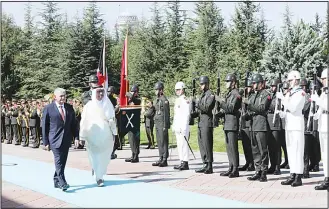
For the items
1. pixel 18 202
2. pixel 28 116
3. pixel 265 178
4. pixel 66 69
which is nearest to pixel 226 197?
pixel 265 178

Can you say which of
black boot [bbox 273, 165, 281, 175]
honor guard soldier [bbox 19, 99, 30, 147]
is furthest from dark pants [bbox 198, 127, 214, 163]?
honor guard soldier [bbox 19, 99, 30, 147]

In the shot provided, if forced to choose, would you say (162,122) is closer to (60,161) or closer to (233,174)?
(233,174)

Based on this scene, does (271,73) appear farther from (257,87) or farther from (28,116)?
(257,87)

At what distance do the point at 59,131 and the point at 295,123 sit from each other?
14.4 feet

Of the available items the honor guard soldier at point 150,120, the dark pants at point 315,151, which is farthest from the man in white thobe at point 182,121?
the honor guard soldier at point 150,120

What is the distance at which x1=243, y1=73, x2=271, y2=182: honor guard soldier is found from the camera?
10133mm

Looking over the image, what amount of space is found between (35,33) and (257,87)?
36.7m

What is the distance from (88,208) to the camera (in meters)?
7.56

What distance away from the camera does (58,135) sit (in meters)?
9.18

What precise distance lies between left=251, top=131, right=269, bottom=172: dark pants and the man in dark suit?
12.5 feet

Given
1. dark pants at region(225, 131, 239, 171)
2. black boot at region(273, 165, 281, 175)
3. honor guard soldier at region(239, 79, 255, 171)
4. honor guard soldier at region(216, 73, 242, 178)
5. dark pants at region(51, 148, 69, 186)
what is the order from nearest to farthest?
1. dark pants at region(51, 148, 69, 186)
2. honor guard soldier at region(216, 73, 242, 178)
3. dark pants at region(225, 131, 239, 171)
4. black boot at region(273, 165, 281, 175)
5. honor guard soldier at region(239, 79, 255, 171)

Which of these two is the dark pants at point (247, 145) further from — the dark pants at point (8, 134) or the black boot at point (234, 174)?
the dark pants at point (8, 134)

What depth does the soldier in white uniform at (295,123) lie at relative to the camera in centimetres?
927

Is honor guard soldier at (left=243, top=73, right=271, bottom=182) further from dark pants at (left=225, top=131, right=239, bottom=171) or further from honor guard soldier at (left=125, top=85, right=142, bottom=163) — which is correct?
honor guard soldier at (left=125, top=85, right=142, bottom=163)
